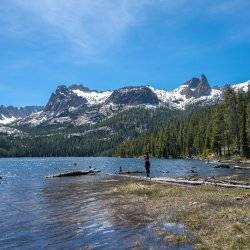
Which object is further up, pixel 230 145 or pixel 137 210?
pixel 230 145

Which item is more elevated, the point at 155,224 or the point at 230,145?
the point at 230,145

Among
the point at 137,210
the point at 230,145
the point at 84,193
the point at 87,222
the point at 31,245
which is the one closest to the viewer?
the point at 31,245

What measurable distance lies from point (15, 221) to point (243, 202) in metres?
15.8

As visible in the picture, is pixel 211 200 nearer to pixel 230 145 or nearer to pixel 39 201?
pixel 39 201

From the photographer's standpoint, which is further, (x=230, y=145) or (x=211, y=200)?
(x=230, y=145)

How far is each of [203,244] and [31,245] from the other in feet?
27.8

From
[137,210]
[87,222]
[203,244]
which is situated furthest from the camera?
[137,210]

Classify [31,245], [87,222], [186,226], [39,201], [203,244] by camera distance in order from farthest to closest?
[39,201]
[87,222]
[186,226]
[31,245]
[203,244]

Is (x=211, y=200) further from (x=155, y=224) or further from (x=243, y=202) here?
(x=155, y=224)

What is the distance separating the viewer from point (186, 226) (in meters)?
24.0

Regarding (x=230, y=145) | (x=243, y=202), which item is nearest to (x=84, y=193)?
(x=243, y=202)

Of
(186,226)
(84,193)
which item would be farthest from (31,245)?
(84,193)

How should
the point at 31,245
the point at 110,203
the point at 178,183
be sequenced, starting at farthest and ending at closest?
the point at 178,183 → the point at 110,203 → the point at 31,245

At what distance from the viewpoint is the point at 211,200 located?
109 feet
